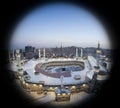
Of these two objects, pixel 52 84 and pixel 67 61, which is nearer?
pixel 52 84

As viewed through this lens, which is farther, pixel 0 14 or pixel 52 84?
pixel 0 14

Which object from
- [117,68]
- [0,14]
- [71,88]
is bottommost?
[71,88]

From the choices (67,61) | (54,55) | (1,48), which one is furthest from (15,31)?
(67,61)

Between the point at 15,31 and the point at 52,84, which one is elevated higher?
the point at 15,31

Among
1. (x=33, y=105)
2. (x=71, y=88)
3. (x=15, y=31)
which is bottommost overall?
(x=33, y=105)

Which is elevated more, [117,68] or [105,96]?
[117,68]

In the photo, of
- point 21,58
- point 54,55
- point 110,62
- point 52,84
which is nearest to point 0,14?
point 21,58

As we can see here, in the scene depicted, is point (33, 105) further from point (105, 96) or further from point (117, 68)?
point (117, 68)

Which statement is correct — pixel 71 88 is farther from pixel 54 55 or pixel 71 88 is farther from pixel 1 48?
pixel 1 48
